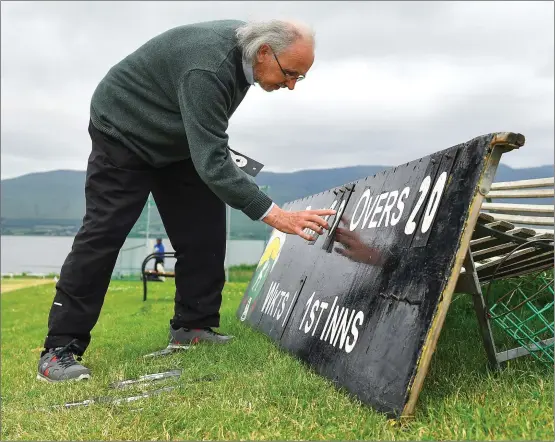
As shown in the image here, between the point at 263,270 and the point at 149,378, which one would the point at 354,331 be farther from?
the point at 263,270

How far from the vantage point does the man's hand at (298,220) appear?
2.85 m

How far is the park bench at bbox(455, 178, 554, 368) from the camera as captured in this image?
2619 mm

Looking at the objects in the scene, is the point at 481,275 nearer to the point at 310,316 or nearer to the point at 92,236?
the point at 310,316

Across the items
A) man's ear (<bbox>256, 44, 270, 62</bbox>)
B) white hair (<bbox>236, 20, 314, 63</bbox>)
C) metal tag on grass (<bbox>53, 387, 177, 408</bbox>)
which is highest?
white hair (<bbox>236, 20, 314, 63</bbox>)

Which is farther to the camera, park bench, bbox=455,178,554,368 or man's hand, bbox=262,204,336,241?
man's hand, bbox=262,204,336,241

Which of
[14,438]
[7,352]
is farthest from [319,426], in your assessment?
[7,352]

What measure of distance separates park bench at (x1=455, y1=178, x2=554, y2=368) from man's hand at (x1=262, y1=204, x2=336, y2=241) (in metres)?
0.70

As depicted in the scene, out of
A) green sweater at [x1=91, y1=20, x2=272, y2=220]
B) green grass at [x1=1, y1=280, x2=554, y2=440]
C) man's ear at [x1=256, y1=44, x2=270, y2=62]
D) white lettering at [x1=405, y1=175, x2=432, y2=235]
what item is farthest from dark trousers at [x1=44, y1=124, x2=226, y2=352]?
white lettering at [x1=405, y1=175, x2=432, y2=235]

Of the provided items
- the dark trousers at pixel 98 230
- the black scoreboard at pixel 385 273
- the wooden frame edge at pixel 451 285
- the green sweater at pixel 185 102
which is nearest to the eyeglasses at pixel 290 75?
the green sweater at pixel 185 102

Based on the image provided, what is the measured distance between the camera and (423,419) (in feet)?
6.74

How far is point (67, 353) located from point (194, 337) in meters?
0.88

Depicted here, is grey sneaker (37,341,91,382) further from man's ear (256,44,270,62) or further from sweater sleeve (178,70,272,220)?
man's ear (256,44,270,62)

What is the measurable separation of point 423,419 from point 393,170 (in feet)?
4.14

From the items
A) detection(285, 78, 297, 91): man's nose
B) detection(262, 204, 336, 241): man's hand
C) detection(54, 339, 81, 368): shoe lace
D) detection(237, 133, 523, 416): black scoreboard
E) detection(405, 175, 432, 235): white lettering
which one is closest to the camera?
detection(237, 133, 523, 416): black scoreboard
